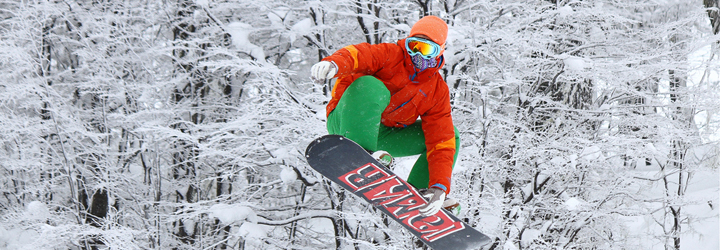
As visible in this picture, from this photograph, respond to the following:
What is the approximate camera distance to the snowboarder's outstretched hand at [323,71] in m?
1.74

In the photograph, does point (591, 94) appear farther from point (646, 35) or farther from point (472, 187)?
point (472, 187)

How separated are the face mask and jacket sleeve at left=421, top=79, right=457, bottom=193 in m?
0.18

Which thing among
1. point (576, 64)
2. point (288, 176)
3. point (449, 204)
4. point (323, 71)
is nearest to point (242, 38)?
point (288, 176)

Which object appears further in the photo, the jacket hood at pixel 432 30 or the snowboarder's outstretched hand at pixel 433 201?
the snowboarder's outstretched hand at pixel 433 201

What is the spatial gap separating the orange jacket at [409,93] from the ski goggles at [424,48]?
58mm

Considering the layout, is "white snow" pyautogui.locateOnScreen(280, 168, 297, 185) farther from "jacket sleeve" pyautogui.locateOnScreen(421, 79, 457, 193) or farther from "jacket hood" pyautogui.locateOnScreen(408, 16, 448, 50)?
"jacket hood" pyautogui.locateOnScreen(408, 16, 448, 50)

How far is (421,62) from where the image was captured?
6.86ft

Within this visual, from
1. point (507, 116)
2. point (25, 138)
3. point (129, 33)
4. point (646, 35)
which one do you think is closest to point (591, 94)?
point (646, 35)

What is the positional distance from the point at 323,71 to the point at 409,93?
540mm

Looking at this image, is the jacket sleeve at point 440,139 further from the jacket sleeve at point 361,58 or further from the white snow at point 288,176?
the white snow at point 288,176

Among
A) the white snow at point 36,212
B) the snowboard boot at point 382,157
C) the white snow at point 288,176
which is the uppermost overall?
the snowboard boot at point 382,157

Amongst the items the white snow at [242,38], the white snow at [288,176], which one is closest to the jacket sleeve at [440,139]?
the white snow at [288,176]

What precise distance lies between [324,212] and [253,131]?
1.32 meters

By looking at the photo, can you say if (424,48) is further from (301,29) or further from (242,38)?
(242,38)
